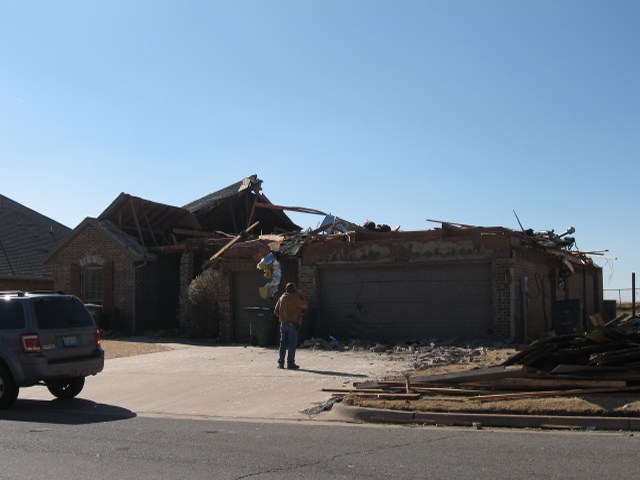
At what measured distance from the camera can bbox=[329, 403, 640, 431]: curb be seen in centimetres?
893

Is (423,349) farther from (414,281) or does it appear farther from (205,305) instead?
(205,305)

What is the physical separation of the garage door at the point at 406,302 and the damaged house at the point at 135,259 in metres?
5.02

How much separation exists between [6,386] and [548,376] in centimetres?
786

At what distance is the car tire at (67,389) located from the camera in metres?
12.4

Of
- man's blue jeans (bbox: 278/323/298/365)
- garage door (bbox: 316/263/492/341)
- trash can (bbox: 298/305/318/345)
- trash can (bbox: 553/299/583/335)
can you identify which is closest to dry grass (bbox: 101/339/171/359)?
trash can (bbox: 298/305/318/345)

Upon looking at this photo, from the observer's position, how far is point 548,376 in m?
10.5

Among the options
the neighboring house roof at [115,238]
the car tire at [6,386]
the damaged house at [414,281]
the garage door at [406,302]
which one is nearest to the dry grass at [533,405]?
the car tire at [6,386]

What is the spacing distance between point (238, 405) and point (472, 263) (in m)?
9.04

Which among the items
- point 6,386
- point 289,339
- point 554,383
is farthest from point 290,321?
point 554,383

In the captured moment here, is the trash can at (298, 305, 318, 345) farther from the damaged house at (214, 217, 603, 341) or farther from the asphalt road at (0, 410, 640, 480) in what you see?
the asphalt road at (0, 410, 640, 480)

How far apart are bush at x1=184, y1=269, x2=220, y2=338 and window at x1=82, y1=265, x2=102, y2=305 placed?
4.91 meters

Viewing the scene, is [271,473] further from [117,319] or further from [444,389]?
[117,319]

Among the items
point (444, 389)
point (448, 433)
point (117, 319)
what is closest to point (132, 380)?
point (444, 389)

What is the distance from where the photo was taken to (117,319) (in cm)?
2500
